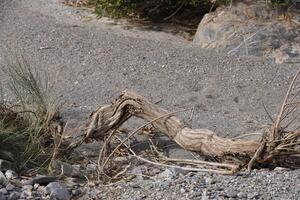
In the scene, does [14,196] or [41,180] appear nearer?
[14,196]

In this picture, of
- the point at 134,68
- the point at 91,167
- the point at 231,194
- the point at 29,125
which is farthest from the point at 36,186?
the point at 134,68

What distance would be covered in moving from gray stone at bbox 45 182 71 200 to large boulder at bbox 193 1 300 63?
4223mm

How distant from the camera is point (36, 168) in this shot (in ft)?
19.2

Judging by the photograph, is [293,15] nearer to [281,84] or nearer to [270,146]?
[281,84]

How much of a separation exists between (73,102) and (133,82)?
87cm

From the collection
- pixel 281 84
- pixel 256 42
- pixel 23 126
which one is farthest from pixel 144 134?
pixel 256 42

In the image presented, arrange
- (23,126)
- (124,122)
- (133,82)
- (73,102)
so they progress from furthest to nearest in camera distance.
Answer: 1. (133,82)
2. (73,102)
3. (124,122)
4. (23,126)

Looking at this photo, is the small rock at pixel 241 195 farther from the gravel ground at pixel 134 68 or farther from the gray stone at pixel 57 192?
the gravel ground at pixel 134 68

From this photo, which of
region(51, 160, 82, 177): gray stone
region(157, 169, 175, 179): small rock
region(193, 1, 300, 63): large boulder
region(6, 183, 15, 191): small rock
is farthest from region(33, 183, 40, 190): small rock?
region(193, 1, 300, 63): large boulder

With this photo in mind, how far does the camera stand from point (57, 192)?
213 inches

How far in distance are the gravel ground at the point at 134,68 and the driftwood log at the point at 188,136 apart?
2.08 ft

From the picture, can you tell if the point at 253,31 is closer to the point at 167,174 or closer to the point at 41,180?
the point at 167,174

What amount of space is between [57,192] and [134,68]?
3.49 m

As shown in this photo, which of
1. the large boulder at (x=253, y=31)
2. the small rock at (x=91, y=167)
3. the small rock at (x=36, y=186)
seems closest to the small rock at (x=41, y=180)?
the small rock at (x=36, y=186)
